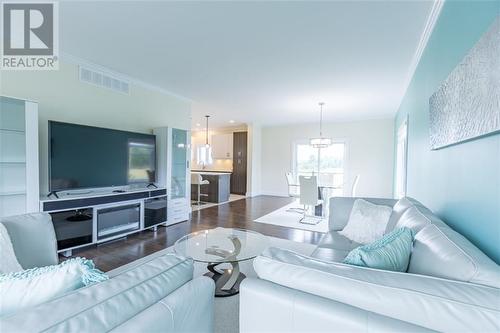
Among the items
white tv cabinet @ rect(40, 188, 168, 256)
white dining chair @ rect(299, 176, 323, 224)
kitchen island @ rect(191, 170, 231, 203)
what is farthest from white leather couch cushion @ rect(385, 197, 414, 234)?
kitchen island @ rect(191, 170, 231, 203)

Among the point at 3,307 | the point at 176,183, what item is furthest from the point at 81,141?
the point at 3,307

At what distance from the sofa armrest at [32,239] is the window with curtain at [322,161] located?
6.61m

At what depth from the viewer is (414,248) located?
1.18 metres

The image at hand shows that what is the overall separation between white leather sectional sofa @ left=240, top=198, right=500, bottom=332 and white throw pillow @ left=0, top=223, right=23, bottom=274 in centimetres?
134

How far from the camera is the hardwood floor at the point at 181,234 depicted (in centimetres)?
292

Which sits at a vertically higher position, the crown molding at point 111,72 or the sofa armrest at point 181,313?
the crown molding at point 111,72

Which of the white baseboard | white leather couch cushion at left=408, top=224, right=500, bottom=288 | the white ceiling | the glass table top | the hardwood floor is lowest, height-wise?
A: the hardwood floor

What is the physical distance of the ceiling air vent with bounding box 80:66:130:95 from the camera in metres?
3.30

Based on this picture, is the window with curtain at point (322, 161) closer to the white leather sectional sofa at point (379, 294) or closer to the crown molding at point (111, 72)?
the crown molding at point (111, 72)

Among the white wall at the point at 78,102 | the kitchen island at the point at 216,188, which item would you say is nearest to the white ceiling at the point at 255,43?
the white wall at the point at 78,102

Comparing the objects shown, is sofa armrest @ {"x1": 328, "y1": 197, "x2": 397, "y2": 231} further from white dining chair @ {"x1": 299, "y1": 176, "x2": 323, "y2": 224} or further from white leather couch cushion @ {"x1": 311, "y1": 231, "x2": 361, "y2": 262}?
white dining chair @ {"x1": 299, "y1": 176, "x2": 323, "y2": 224}

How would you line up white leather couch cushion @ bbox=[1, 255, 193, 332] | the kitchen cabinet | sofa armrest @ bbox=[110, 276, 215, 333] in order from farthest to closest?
the kitchen cabinet
sofa armrest @ bbox=[110, 276, 215, 333]
white leather couch cushion @ bbox=[1, 255, 193, 332]

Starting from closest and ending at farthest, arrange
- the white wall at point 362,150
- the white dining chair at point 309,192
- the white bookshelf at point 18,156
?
the white bookshelf at point 18,156 < the white dining chair at point 309,192 < the white wall at point 362,150

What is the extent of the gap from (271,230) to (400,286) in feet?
11.2
